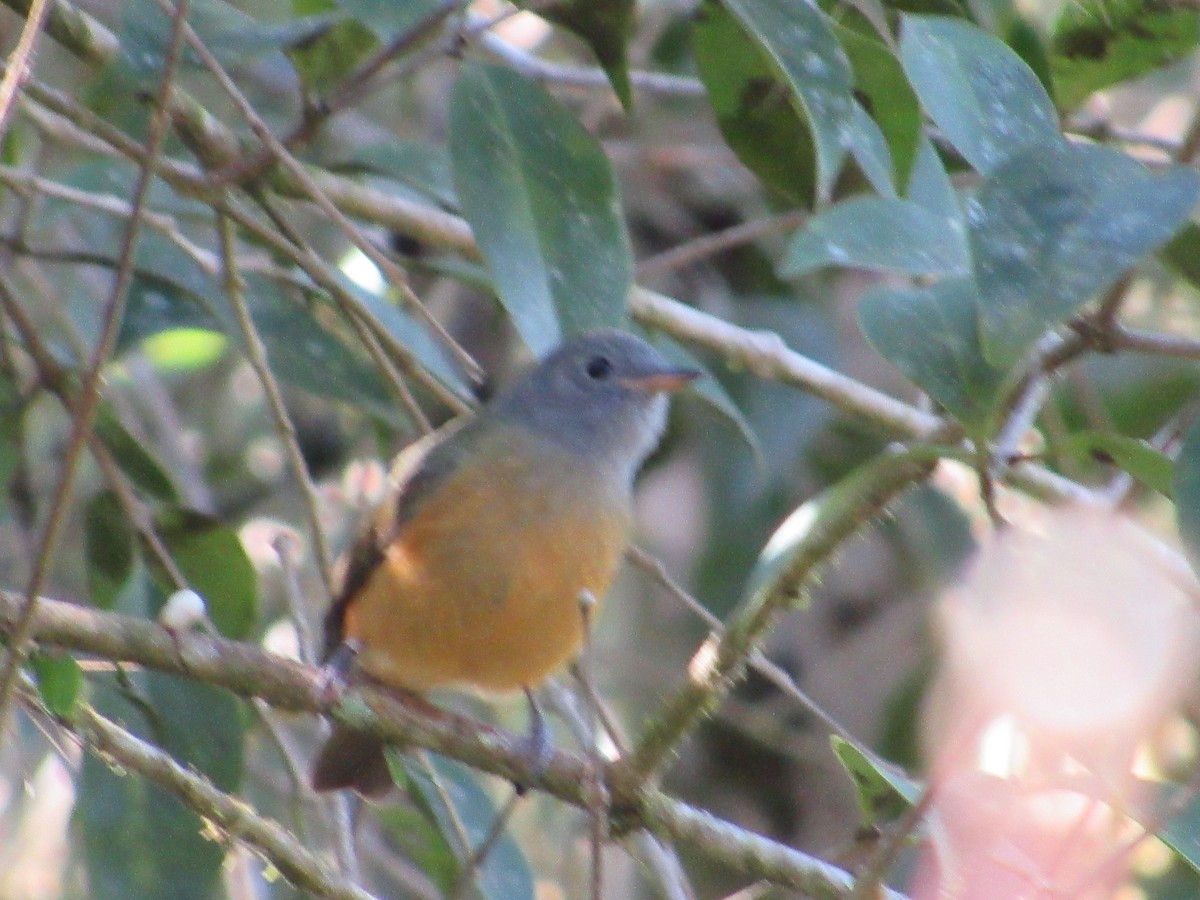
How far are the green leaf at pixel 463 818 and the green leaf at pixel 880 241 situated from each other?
1571 millimetres

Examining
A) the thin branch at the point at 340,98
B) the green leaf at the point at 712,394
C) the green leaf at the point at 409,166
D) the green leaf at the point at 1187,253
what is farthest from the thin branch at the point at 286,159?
the green leaf at the point at 1187,253

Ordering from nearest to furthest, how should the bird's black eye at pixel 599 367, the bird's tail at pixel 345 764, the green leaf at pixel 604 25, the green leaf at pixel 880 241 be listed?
the green leaf at pixel 880 241 < the green leaf at pixel 604 25 < the bird's tail at pixel 345 764 < the bird's black eye at pixel 599 367

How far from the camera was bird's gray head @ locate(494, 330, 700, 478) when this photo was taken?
4195 mm

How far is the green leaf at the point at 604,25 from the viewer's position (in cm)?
308

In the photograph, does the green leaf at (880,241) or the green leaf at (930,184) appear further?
the green leaf at (930,184)

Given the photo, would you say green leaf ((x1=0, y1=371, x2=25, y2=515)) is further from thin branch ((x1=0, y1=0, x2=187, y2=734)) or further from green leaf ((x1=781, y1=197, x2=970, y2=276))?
green leaf ((x1=781, y1=197, x2=970, y2=276))

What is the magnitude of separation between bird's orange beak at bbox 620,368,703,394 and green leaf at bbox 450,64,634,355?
30.5 inches

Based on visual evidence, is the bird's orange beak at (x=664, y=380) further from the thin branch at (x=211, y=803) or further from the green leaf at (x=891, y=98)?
the thin branch at (x=211, y=803)

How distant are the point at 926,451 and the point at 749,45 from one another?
133 centimetres

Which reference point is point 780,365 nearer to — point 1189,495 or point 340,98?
point 340,98

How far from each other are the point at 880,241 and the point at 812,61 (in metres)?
Result: 0.33

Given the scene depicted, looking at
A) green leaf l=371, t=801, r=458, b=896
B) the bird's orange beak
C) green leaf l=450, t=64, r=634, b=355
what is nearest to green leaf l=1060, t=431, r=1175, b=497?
green leaf l=450, t=64, r=634, b=355

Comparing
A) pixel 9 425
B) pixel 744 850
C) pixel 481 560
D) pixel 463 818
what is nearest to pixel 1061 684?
pixel 744 850

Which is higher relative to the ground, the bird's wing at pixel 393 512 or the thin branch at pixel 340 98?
the thin branch at pixel 340 98
